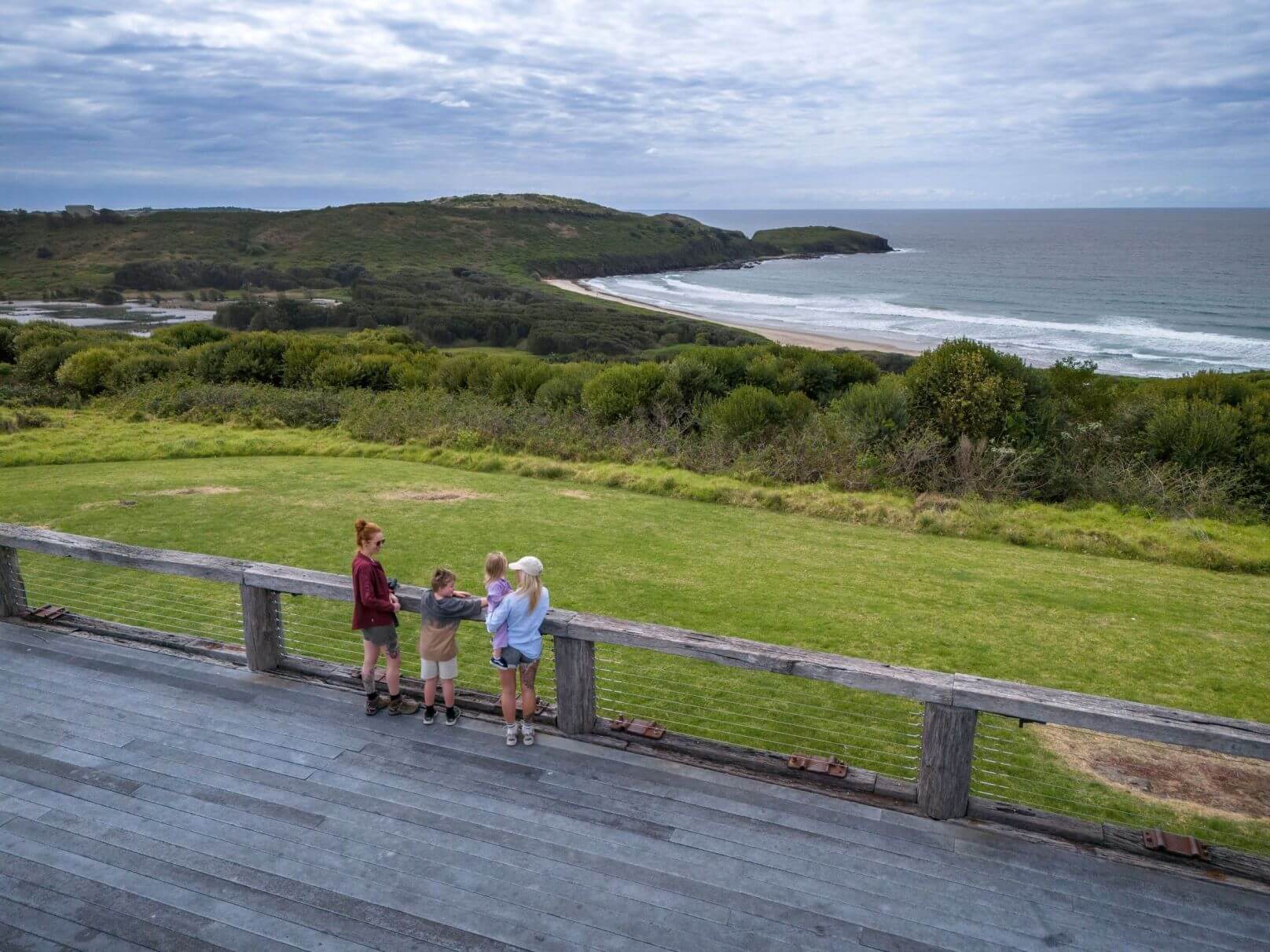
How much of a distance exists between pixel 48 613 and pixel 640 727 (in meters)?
5.09

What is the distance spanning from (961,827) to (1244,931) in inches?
48.2

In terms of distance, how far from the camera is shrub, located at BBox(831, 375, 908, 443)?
17281mm

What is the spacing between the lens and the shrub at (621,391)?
21.0m

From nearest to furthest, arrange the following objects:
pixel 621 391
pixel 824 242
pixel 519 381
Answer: pixel 621 391
pixel 519 381
pixel 824 242

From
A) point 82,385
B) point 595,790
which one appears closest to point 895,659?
point 595,790

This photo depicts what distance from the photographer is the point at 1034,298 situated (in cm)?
8212

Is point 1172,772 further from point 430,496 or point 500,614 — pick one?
point 430,496

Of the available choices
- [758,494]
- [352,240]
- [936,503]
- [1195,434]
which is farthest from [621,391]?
[352,240]

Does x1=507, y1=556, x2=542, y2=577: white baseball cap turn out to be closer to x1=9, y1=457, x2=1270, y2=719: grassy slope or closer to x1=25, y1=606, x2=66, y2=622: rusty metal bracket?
x1=9, y1=457, x2=1270, y2=719: grassy slope

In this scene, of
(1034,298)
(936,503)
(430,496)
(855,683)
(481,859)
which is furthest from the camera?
(1034,298)

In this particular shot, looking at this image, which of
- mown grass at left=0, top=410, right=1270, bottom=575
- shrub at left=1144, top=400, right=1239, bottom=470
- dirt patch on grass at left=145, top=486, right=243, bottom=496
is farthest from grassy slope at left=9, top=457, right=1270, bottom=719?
shrub at left=1144, top=400, right=1239, bottom=470

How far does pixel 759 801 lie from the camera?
189 inches

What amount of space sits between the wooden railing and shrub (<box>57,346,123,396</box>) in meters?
25.2

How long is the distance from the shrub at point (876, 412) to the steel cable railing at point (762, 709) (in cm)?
1056
